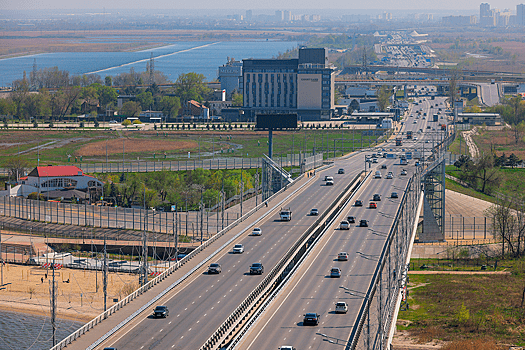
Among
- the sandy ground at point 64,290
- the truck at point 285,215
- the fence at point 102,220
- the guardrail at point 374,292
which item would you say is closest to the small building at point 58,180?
the fence at point 102,220

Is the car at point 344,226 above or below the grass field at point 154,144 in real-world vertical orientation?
below

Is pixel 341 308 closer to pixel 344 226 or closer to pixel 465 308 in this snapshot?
pixel 465 308

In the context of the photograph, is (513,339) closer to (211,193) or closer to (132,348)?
(132,348)

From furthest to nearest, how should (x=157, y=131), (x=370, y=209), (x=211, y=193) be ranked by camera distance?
(x=157, y=131), (x=211, y=193), (x=370, y=209)

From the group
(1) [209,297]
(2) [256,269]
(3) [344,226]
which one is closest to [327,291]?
(2) [256,269]

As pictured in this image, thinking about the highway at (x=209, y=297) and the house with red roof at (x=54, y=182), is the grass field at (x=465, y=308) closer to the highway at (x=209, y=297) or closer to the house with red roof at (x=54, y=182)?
the highway at (x=209, y=297)

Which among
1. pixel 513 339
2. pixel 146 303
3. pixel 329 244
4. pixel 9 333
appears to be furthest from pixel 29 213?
pixel 513 339
